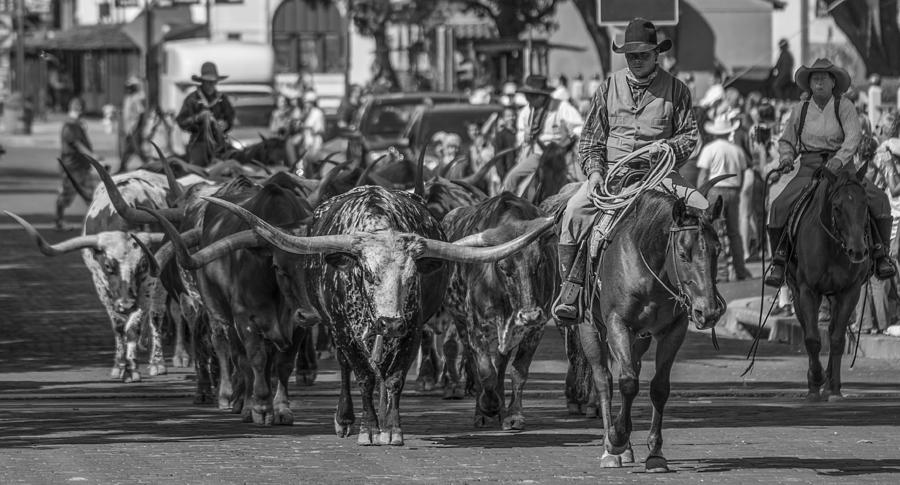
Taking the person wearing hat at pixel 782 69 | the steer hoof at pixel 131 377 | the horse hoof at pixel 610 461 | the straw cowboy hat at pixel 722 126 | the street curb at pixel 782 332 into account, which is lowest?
the street curb at pixel 782 332

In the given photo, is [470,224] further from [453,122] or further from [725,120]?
[453,122]

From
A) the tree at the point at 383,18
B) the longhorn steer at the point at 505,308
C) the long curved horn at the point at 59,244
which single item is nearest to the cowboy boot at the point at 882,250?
the longhorn steer at the point at 505,308

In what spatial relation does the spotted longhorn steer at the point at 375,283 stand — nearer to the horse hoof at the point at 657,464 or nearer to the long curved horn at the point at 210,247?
the long curved horn at the point at 210,247

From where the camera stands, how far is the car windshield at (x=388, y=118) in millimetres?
31769

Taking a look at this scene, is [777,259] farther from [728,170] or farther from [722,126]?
[722,126]

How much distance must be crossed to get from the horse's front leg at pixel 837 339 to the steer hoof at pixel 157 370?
5.39 meters

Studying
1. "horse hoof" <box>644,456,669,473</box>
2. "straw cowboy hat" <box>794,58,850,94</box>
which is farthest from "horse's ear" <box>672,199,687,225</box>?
"straw cowboy hat" <box>794,58,850,94</box>

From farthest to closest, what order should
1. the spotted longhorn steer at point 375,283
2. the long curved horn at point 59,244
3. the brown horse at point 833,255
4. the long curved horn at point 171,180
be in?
the long curved horn at point 171,180, the brown horse at point 833,255, the long curved horn at point 59,244, the spotted longhorn steer at point 375,283

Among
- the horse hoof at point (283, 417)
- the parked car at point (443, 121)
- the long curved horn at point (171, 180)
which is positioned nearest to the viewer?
the horse hoof at point (283, 417)

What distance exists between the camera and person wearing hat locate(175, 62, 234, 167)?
1872 cm

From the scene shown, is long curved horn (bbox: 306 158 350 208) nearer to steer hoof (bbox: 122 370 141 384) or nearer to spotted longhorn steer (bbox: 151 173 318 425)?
spotted longhorn steer (bbox: 151 173 318 425)

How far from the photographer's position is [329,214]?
39.8ft

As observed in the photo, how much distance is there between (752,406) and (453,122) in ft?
56.2

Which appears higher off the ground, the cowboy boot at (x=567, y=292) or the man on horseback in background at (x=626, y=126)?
the man on horseback in background at (x=626, y=126)
